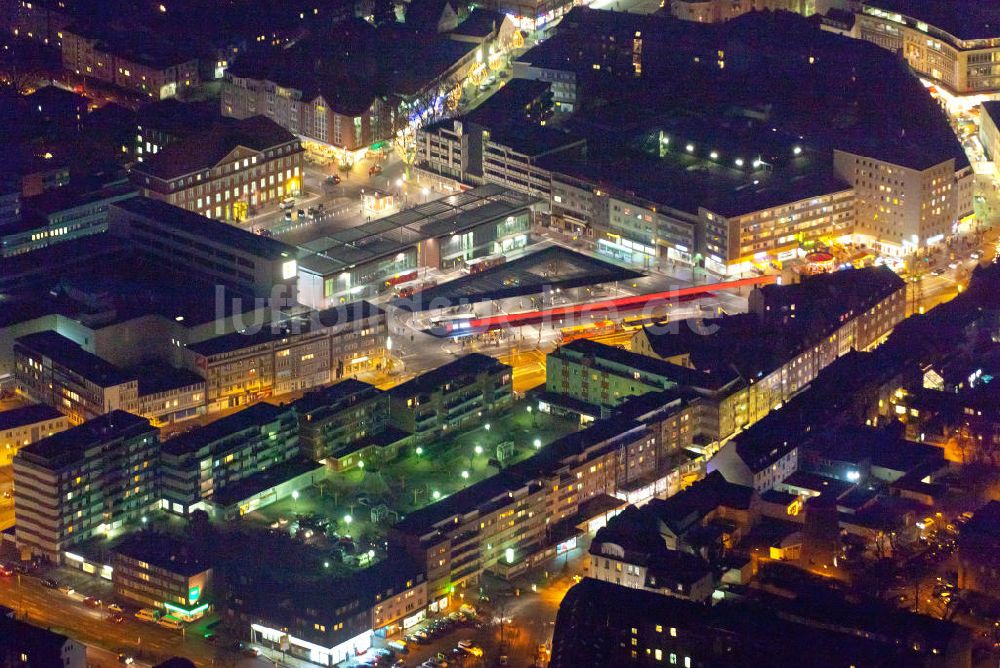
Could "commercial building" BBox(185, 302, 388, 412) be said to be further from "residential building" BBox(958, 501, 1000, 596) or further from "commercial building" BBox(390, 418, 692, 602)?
"residential building" BBox(958, 501, 1000, 596)

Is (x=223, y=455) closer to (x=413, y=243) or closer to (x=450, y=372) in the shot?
(x=450, y=372)

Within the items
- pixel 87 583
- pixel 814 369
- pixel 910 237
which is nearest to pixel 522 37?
pixel 910 237

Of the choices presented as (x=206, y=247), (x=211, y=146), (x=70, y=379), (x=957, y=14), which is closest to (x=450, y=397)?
(x=70, y=379)

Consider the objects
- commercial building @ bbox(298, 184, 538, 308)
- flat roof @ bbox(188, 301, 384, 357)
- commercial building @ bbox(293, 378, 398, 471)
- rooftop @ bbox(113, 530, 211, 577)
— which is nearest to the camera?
rooftop @ bbox(113, 530, 211, 577)

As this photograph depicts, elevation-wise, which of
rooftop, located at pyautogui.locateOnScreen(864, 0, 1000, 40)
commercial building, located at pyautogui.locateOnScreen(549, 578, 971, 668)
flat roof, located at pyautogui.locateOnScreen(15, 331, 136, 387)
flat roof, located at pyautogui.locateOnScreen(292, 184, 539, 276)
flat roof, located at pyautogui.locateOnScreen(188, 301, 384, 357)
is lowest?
flat roof, located at pyautogui.locateOnScreen(292, 184, 539, 276)

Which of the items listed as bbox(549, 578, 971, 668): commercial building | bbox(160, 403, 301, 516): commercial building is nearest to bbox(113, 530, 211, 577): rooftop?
bbox(160, 403, 301, 516): commercial building
